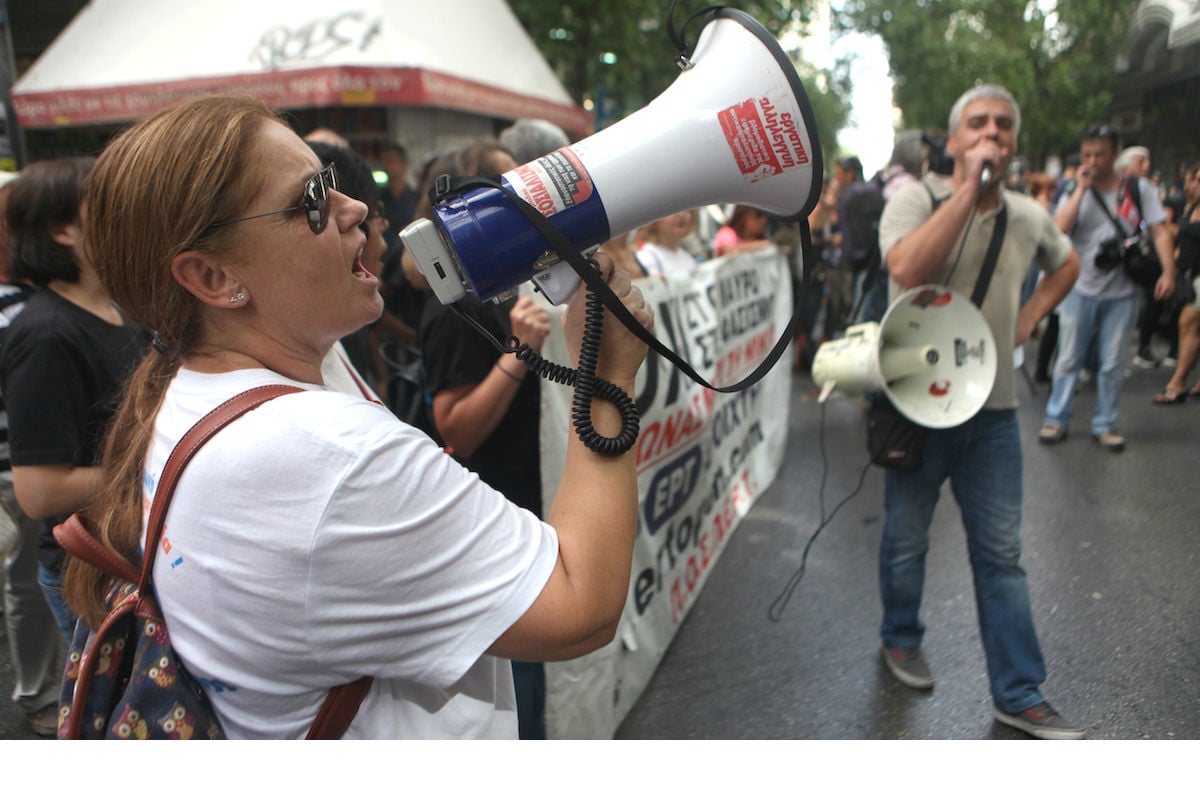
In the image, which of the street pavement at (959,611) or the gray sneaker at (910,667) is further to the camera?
the gray sneaker at (910,667)

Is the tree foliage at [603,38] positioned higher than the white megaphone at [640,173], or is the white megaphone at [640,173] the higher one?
the white megaphone at [640,173]

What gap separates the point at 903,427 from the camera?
2.43 metres

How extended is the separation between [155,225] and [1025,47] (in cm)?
124

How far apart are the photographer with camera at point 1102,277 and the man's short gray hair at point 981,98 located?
0.26 metres

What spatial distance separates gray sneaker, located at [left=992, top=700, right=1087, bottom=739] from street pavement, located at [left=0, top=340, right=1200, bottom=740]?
28 mm

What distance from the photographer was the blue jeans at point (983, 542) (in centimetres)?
211

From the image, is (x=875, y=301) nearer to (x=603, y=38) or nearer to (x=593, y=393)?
(x=593, y=393)

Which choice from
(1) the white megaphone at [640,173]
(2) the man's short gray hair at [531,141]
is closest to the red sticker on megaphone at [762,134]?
(1) the white megaphone at [640,173]

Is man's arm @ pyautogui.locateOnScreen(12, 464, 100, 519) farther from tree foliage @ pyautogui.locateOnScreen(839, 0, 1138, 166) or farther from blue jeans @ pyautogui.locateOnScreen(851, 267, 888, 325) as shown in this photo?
blue jeans @ pyautogui.locateOnScreen(851, 267, 888, 325)

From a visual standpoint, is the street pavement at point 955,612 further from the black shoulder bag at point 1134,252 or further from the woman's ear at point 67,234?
the woman's ear at point 67,234

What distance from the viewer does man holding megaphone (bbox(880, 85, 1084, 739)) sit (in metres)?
2.23

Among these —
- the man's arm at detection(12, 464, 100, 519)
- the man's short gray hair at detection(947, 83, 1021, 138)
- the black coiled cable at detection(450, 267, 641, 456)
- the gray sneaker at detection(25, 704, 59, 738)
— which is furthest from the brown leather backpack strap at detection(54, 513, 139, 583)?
the man's short gray hair at detection(947, 83, 1021, 138)

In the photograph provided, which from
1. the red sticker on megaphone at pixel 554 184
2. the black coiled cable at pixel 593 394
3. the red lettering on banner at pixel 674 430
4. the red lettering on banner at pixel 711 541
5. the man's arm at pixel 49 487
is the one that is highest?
the red sticker on megaphone at pixel 554 184
